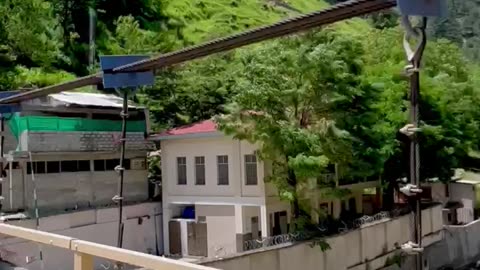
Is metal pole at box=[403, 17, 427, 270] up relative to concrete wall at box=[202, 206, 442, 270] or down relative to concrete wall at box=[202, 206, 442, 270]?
up

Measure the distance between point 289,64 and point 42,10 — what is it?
1182 centimetres

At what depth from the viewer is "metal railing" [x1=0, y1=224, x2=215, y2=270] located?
6.85ft

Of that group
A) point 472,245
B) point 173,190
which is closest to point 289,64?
point 173,190

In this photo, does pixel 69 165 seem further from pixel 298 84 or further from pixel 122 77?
pixel 122 77

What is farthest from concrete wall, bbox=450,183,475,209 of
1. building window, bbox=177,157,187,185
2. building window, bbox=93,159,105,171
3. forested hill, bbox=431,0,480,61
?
forested hill, bbox=431,0,480,61

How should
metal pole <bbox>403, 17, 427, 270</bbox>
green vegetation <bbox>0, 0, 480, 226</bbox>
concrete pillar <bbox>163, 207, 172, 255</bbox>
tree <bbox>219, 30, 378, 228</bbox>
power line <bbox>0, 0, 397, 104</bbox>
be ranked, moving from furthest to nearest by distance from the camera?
concrete pillar <bbox>163, 207, 172, 255</bbox> → green vegetation <bbox>0, 0, 480, 226</bbox> → tree <bbox>219, 30, 378, 228</bbox> → power line <bbox>0, 0, 397, 104</bbox> → metal pole <bbox>403, 17, 427, 270</bbox>

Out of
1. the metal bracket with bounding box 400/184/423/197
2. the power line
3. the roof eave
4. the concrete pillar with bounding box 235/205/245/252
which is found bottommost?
the concrete pillar with bounding box 235/205/245/252

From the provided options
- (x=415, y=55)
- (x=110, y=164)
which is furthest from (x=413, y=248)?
(x=110, y=164)

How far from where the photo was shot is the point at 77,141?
14477 millimetres

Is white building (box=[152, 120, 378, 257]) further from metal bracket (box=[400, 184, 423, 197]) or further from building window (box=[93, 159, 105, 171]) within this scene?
metal bracket (box=[400, 184, 423, 197])

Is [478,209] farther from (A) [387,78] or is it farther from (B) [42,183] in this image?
(B) [42,183]

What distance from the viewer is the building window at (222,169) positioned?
48.2ft

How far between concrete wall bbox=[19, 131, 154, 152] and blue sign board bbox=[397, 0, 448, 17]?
11.4 metres

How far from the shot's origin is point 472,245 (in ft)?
66.5
